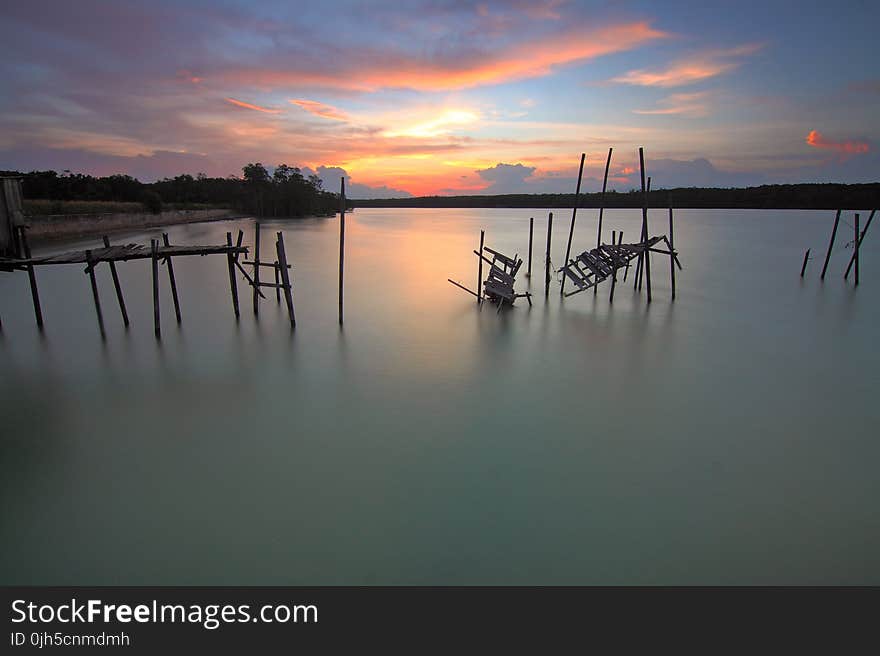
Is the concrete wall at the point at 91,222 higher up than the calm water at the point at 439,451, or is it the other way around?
the concrete wall at the point at 91,222

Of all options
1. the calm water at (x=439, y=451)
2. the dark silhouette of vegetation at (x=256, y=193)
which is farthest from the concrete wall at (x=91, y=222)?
the calm water at (x=439, y=451)

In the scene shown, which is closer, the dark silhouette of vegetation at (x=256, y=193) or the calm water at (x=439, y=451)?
the calm water at (x=439, y=451)

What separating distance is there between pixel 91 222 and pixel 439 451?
83.7 feet

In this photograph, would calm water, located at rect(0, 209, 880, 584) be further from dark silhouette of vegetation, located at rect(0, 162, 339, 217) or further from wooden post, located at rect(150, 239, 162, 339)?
dark silhouette of vegetation, located at rect(0, 162, 339, 217)

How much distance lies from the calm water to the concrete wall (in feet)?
32.1

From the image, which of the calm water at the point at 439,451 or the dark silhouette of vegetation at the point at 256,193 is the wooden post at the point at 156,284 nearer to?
the calm water at the point at 439,451

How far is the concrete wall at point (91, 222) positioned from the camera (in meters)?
19.6

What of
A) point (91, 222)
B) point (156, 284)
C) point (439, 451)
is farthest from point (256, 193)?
point (439, 451)

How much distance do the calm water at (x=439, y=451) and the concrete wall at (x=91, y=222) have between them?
978 cm

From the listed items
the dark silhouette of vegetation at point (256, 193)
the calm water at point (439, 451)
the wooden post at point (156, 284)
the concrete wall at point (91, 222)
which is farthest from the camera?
the dark silhouette of vegetation at point (256, 193)

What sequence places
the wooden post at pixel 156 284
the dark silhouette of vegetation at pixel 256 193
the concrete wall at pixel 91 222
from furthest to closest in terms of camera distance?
the dark silhouette of vegetation at pixel 256 193, the concrete wall at pixel 91 222, the wooden post at pixel 156 284

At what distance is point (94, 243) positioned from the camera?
824 inches
